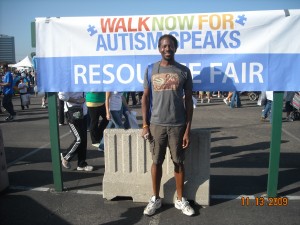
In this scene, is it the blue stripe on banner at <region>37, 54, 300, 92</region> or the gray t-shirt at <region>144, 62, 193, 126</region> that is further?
the blue stripe on banner at <region>37, 54, 300, 92</region>

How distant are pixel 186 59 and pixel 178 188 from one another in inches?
67.8

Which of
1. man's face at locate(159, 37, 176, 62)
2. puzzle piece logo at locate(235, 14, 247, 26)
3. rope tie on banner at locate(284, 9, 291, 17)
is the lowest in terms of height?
man's face at locate(159, 37, 176, 62)

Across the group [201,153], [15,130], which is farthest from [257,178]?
[15,130]

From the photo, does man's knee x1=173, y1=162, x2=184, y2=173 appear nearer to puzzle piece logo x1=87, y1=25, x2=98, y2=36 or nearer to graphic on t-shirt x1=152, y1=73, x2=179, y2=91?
graphic on t-shirt x1=152, y1=73, x2=179, y2=91

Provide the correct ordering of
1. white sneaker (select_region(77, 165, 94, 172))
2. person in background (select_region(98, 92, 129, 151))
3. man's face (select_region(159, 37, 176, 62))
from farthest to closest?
person in background (select_region(98, 92, 129, 151))
white sneaker (select_region(77, 165, 94, 172))
man's face (select_region(159, 37, 176, 62))

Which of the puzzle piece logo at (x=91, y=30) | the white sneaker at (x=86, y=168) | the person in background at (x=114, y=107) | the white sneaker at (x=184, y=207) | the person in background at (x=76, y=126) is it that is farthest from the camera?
the person in background at (x=114, y=107)

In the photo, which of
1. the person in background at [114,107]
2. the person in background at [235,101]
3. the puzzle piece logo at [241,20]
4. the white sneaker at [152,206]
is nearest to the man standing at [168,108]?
the white sneaker at [152,206]

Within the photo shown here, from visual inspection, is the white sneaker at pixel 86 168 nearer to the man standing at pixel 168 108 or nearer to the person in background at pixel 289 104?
the man standing at pixel 168 108

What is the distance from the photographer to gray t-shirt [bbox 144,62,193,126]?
11.8 ft

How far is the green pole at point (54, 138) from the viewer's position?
4.41 metres

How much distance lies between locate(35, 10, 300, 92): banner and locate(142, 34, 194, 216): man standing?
57cm

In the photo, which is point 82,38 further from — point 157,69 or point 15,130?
point 15,130
